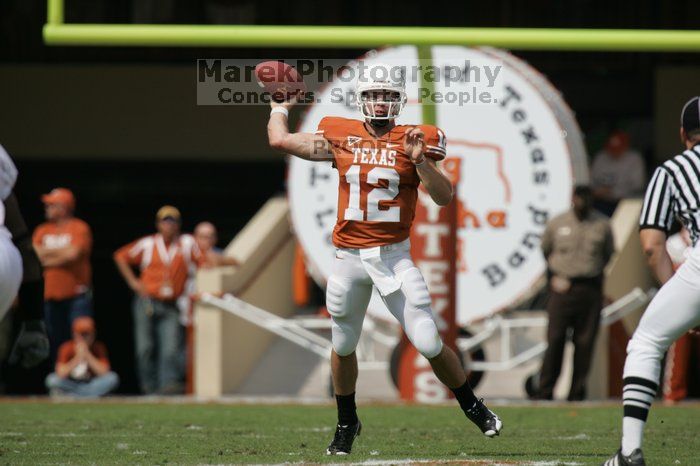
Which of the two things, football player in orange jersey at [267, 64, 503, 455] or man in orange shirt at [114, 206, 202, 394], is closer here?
football player in orange jersey at [267, 64, 503, 455]

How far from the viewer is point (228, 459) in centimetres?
683

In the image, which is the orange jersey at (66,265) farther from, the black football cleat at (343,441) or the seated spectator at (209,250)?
the black football cleat at (343,441)

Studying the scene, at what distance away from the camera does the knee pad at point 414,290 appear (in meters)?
7.09

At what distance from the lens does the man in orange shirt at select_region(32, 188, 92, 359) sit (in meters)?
12.7

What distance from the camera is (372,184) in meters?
7.25

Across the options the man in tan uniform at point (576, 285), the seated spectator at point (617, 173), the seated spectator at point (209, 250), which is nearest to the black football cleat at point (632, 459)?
the man in tan uniform at point (576, 285)

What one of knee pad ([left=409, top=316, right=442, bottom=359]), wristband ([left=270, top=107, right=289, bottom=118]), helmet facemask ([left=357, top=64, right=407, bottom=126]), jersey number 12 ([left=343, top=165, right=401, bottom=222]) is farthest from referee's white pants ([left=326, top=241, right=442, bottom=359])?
wristband ([left=270, top=107, right=289, bottom=118])

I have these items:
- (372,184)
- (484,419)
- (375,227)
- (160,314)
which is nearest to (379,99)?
(372,184)

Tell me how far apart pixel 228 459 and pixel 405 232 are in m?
1.38

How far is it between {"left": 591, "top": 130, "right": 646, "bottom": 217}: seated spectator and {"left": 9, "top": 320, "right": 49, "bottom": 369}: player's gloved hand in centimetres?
911

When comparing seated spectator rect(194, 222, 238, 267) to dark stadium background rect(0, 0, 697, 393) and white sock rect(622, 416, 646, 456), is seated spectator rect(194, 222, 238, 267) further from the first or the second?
white sock rect(622, 416, 646, 456)

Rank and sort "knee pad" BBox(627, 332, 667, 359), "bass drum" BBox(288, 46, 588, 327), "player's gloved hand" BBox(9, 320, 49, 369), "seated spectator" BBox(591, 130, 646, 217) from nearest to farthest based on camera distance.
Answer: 1. "player's gloved hand" BBox(9, 320, 49, 369)
2. "knee pad" BBox(627, 332, 667, 359)
3. "bass drum" BBox(288, 46, 588, 327)
4. "seated spectator" BBox(591, 130, 646, 217)

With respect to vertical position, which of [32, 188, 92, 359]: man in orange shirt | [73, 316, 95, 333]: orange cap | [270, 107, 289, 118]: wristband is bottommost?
[73, 316, 95, 333]: orange cap

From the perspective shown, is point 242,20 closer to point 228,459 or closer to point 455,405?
point 455,405
